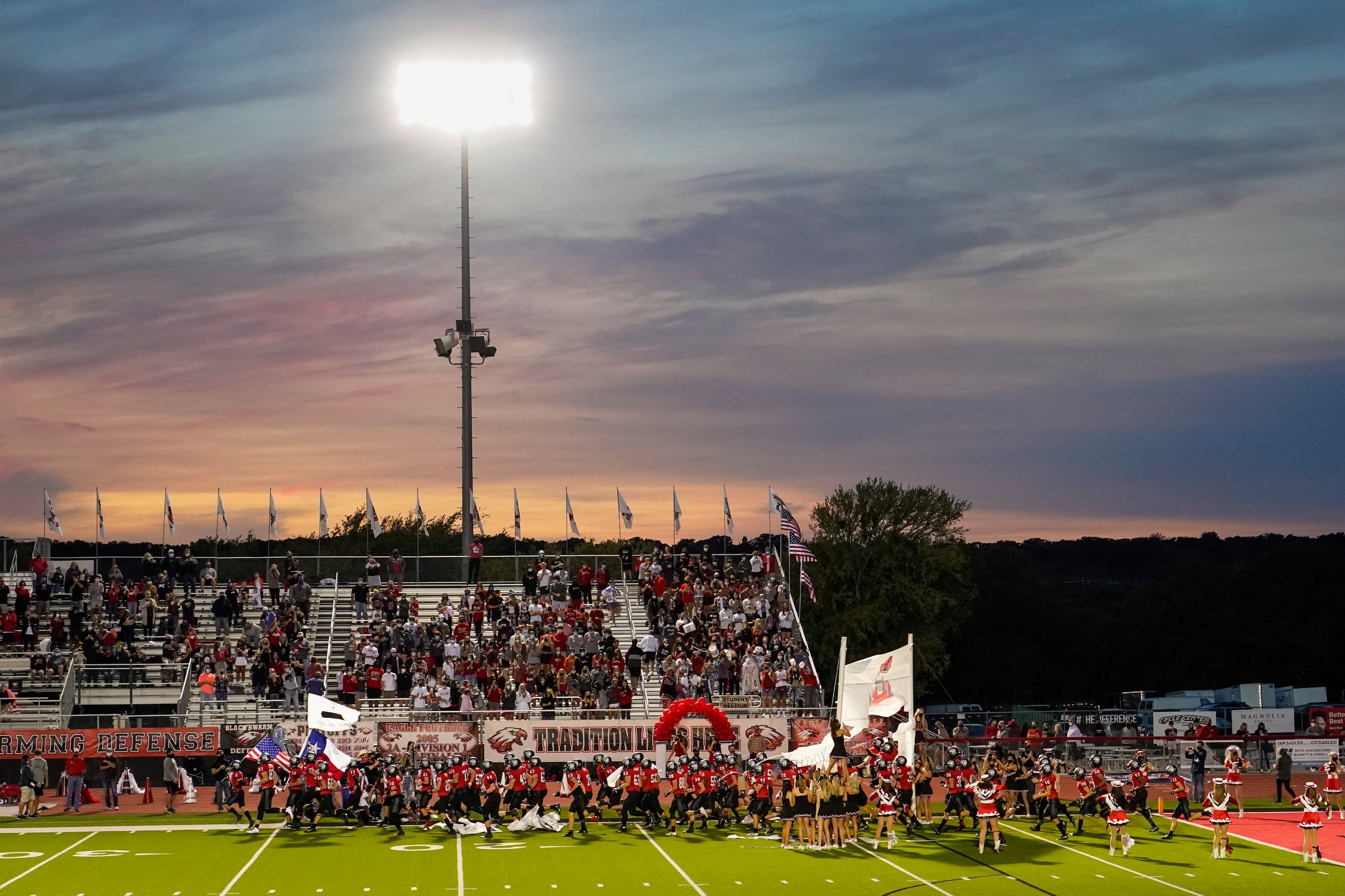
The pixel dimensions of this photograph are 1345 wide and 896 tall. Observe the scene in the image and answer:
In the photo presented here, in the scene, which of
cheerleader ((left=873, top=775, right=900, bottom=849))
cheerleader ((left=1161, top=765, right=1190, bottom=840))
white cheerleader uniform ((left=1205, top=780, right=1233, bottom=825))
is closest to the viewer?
white cheerleader uniform ((left=1205, top=780, right=1233, bottom=825))

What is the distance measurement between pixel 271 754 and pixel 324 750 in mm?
2506

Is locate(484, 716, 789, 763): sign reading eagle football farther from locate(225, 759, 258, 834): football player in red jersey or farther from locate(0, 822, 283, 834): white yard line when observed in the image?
locate(0, 822, 283, 834): white yard line

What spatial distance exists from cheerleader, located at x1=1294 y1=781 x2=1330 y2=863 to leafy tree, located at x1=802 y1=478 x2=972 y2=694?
3827 cm

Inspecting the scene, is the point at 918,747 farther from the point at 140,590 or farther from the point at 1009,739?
the point at 140,590

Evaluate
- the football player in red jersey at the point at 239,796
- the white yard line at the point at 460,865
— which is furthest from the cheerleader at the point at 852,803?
the football player in red jersey at the point at 239,796

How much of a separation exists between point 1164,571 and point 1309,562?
4378cm

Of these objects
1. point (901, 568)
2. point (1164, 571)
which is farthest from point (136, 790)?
point (1164, 571)

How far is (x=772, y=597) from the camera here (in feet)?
149

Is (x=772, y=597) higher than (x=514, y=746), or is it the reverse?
(x=772, y=597)

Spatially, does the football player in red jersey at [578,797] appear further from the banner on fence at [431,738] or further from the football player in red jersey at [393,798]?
the banner on fence at [431,738]

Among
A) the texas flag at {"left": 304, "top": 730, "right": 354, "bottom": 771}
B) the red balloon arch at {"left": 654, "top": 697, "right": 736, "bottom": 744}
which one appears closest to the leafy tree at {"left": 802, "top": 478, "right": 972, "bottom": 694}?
the red balloon arch at {"left": 654, "top": 697, "right": 736, "bottom": 744}

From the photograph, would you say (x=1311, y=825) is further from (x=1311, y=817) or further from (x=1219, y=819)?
(x=1219, y=819)

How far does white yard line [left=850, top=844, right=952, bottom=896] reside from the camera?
22.6 metres

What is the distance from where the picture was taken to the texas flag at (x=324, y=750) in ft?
95.6
